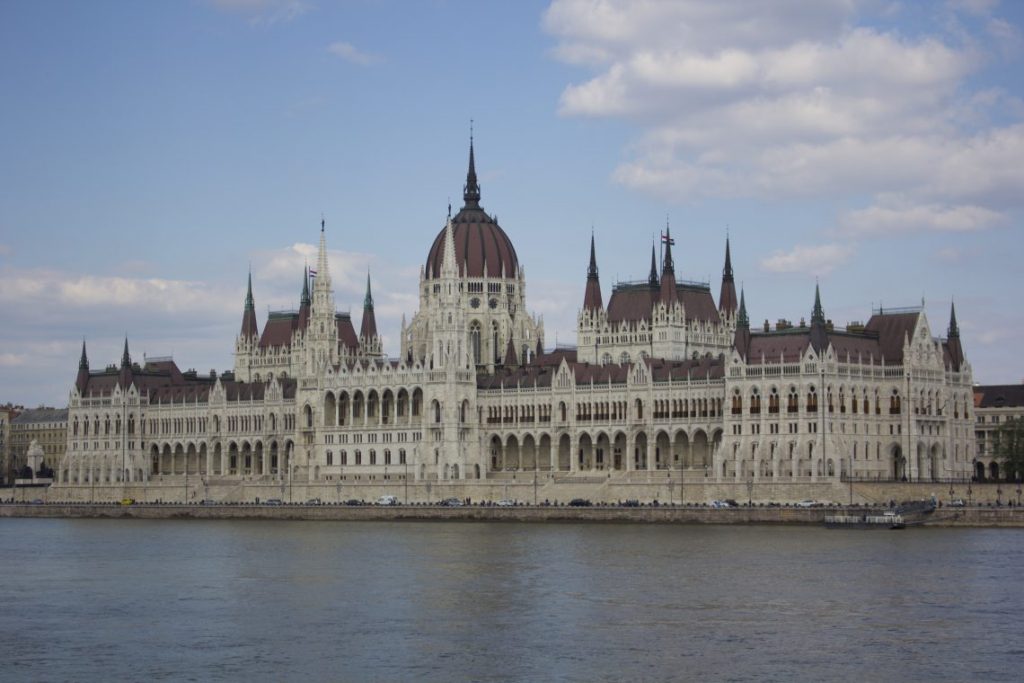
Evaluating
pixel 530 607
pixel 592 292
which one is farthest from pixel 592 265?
pixel 530 607

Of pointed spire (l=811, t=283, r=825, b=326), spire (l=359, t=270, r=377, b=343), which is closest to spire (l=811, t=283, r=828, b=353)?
pointed spire (l=811, t=283, r=825, b=326)

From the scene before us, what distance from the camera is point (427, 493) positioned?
14688cm

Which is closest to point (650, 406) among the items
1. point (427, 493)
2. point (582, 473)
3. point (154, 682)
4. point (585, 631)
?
point (582, 473)

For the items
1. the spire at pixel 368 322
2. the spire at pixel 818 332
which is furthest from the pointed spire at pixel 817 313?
the spire at pixel 368 322

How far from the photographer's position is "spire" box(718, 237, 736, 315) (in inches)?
6403

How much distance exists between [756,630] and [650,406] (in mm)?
74598

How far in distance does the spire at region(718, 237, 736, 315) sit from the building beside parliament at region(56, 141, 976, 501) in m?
0.22

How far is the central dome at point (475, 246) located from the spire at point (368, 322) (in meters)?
11.7

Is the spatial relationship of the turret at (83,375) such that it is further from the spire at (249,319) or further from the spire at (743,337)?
the spire at (743,337)

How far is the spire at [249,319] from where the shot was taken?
632 ft

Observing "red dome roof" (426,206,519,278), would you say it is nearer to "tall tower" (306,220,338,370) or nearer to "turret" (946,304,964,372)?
"tall tower" (306,220,338,370)

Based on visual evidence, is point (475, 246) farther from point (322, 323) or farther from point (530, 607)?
point (530, 607)

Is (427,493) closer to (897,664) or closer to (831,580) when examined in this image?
(831,580)

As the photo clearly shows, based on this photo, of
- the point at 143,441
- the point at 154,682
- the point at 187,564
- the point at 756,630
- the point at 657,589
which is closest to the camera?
the point at 154,682
